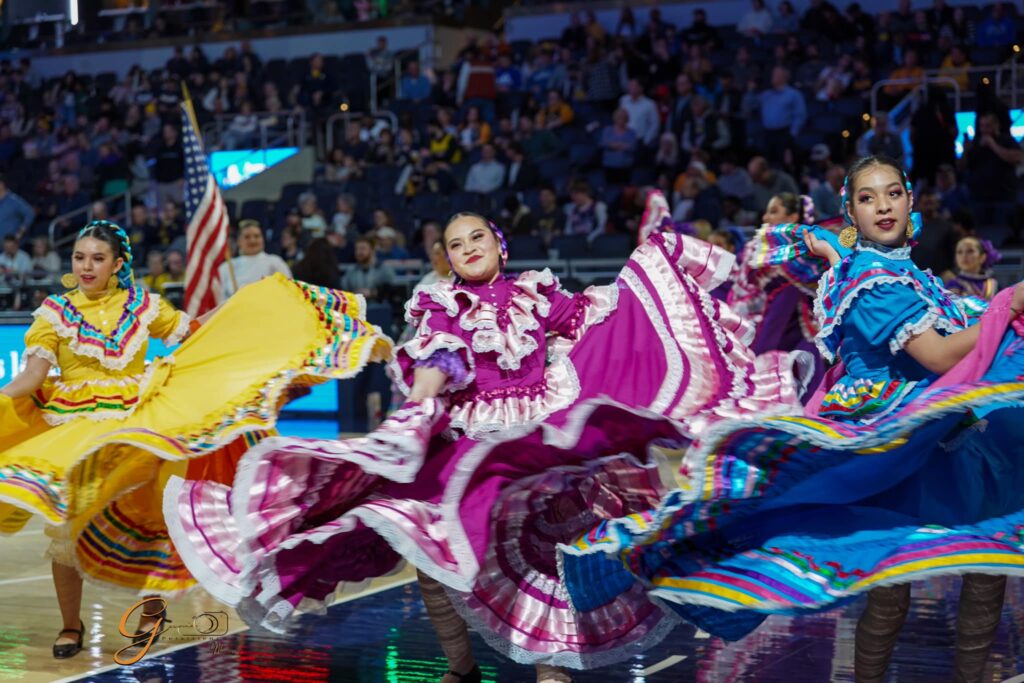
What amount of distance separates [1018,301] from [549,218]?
371 inches

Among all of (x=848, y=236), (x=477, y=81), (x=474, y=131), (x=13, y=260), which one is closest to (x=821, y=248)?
(x=848, y=236)

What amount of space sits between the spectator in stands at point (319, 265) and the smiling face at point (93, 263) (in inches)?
194

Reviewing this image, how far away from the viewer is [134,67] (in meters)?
19.5

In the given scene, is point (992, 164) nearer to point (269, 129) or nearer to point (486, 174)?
point (486, 174)

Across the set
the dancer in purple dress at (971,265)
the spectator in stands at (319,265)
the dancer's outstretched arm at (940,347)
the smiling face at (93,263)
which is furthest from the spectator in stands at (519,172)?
the dancer's outstretched arm at (940,347)

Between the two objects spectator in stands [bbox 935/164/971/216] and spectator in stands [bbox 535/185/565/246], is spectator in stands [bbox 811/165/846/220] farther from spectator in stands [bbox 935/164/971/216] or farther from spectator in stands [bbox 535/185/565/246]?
spectator in stands [bbox 535/185/565/246]

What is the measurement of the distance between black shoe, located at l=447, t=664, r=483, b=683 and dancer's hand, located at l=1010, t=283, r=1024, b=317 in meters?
2.05

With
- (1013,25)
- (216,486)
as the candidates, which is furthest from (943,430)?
(1013,25)

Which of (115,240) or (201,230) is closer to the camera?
(115,240)

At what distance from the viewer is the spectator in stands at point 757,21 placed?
49.3ft

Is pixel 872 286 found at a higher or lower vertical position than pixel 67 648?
higher

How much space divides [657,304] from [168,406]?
6.19ft

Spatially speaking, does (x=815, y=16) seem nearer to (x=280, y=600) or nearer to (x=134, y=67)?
(x=134, y=67)

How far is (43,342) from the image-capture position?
5406 millimetres
